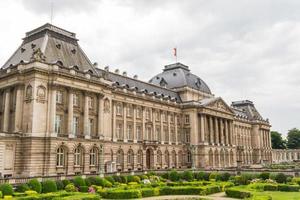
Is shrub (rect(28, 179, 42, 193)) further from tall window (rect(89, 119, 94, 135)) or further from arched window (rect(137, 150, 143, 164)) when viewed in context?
arched window (rect(137, 150, 143, 164))

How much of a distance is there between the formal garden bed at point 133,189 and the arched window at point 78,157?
6950 mm

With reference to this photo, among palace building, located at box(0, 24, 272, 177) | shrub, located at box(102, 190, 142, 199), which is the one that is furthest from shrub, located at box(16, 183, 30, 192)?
palace building, located at box(0, 24, 272, 177)

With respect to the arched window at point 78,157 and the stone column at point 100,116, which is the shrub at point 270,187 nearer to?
the arched window at point 78,157

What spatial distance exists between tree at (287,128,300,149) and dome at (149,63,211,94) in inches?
3243

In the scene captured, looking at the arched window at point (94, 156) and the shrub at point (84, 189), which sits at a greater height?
the arched window at point (94, 156)

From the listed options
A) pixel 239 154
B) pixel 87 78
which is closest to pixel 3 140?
pixel 87 78

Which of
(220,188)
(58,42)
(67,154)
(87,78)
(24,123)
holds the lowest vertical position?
(220,188)

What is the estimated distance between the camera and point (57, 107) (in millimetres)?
48250

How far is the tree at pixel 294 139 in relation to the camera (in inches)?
5969

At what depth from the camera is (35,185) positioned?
3447cm

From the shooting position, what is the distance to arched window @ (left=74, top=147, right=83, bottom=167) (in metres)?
48.8

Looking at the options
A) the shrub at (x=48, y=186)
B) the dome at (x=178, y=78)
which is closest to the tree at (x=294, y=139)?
the dome at (x=178, y=78)

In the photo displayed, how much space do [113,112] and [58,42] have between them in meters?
16.0

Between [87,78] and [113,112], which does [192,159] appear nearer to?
[113,112]
